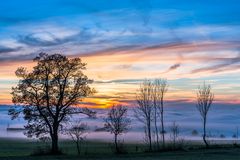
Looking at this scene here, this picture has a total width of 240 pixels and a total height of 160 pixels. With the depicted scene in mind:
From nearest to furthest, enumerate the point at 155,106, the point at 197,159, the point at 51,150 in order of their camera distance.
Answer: the point at 197,159 < the point at 51,150 < the point at 155,106

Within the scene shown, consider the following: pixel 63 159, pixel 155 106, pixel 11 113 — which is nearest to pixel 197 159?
pixel 63 159

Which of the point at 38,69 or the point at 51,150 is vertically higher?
the point at 38,69

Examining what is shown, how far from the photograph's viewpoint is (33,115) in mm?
68000

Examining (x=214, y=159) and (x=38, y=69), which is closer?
(x=214, y=159)

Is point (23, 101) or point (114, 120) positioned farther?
point (114, 120)

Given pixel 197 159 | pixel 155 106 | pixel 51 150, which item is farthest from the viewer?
pixel 155 106

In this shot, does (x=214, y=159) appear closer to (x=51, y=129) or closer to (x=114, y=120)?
(x=51, y=129)

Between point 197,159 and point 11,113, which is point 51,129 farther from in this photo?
point 197,159

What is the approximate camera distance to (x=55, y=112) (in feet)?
226

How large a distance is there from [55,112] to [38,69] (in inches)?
241

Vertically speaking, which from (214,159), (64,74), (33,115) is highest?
(64,74)

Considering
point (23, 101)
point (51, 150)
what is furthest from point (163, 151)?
point (23, 101)

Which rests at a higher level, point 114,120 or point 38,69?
point 38,69

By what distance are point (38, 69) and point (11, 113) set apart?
6.73 m
